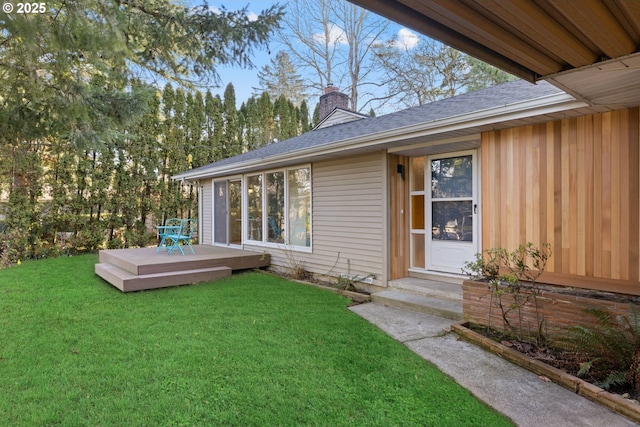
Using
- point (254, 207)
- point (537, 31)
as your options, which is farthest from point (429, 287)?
point (254, 207)

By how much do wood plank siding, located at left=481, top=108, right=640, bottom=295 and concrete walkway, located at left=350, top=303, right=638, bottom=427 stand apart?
121 cm

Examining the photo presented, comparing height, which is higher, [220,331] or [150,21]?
[150,21]

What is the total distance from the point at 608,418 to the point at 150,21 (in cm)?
606

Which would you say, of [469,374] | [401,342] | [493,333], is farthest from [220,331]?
[493,333]

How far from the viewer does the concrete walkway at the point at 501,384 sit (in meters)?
2.21

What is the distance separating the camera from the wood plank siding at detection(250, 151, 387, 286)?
17.9 feet

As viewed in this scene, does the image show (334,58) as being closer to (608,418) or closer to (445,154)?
(445,154)

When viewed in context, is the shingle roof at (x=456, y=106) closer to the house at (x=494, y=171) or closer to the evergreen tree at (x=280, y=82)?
the house at (x=494, y=171)

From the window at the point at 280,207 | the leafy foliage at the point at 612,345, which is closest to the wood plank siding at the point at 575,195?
the leafy foliage at the point at 612,345

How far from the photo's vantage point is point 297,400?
94.5 inches

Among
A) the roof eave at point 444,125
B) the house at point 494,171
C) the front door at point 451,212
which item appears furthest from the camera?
the front door at point 451,212

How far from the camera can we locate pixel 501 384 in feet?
8.67

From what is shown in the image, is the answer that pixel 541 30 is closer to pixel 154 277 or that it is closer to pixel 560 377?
pixel 560 377

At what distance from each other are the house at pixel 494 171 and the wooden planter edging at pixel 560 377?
1.00m
